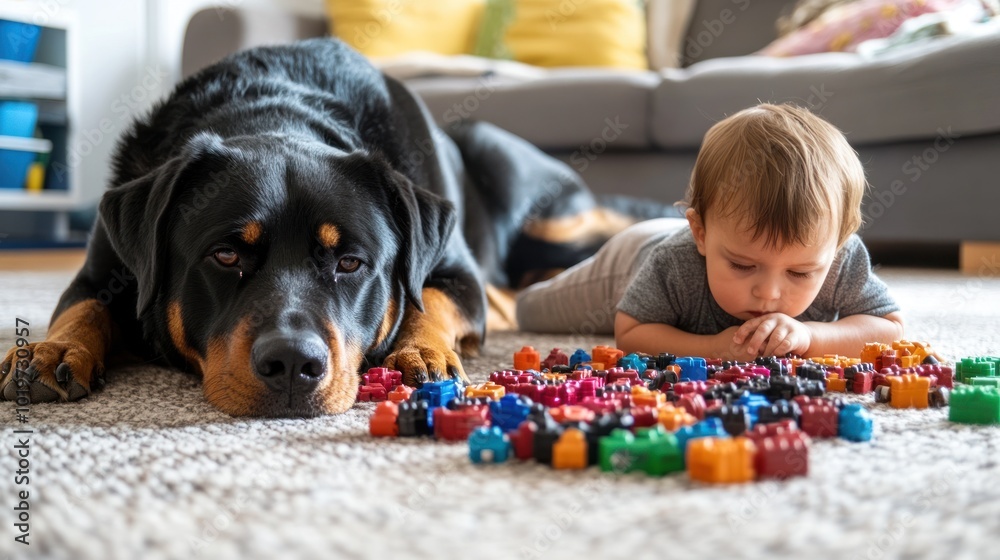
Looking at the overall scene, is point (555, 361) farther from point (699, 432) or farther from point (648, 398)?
point (699, 432)

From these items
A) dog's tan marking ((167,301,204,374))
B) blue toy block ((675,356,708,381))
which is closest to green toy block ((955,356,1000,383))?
blue toy block ((675,356,708,381))

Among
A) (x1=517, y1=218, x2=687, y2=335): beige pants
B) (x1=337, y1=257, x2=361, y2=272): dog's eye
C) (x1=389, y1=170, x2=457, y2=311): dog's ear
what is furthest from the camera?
(x1=517, y1=218, x2=687, y2=335): beige pants

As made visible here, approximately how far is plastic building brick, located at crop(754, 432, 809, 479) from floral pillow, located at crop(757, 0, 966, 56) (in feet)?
11.7

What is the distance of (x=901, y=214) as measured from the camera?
11.8 ft

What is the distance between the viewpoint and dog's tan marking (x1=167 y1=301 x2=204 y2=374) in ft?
5.15

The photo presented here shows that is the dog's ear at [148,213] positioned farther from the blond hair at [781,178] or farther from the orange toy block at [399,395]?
the blond hair at [781,178]

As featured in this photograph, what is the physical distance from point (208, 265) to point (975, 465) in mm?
1172

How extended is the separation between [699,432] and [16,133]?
5.27 m

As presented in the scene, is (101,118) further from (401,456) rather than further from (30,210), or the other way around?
(401,456)

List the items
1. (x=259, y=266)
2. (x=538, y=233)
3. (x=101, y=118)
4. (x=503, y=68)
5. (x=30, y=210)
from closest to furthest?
(x=259, y=266) → (x=538, y=233) → (x=503, y=68) → (x=30, y=210) → (x=101, y=118)

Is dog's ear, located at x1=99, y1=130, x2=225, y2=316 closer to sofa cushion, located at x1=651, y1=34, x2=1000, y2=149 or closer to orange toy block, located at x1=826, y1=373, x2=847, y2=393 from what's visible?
orange toy block, located at x1=826, y1=373, x2=847, y2=393

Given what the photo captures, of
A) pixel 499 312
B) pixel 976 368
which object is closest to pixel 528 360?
pixel 976 368

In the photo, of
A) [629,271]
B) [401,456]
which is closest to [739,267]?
[629,271]

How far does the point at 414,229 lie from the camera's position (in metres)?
1.67
